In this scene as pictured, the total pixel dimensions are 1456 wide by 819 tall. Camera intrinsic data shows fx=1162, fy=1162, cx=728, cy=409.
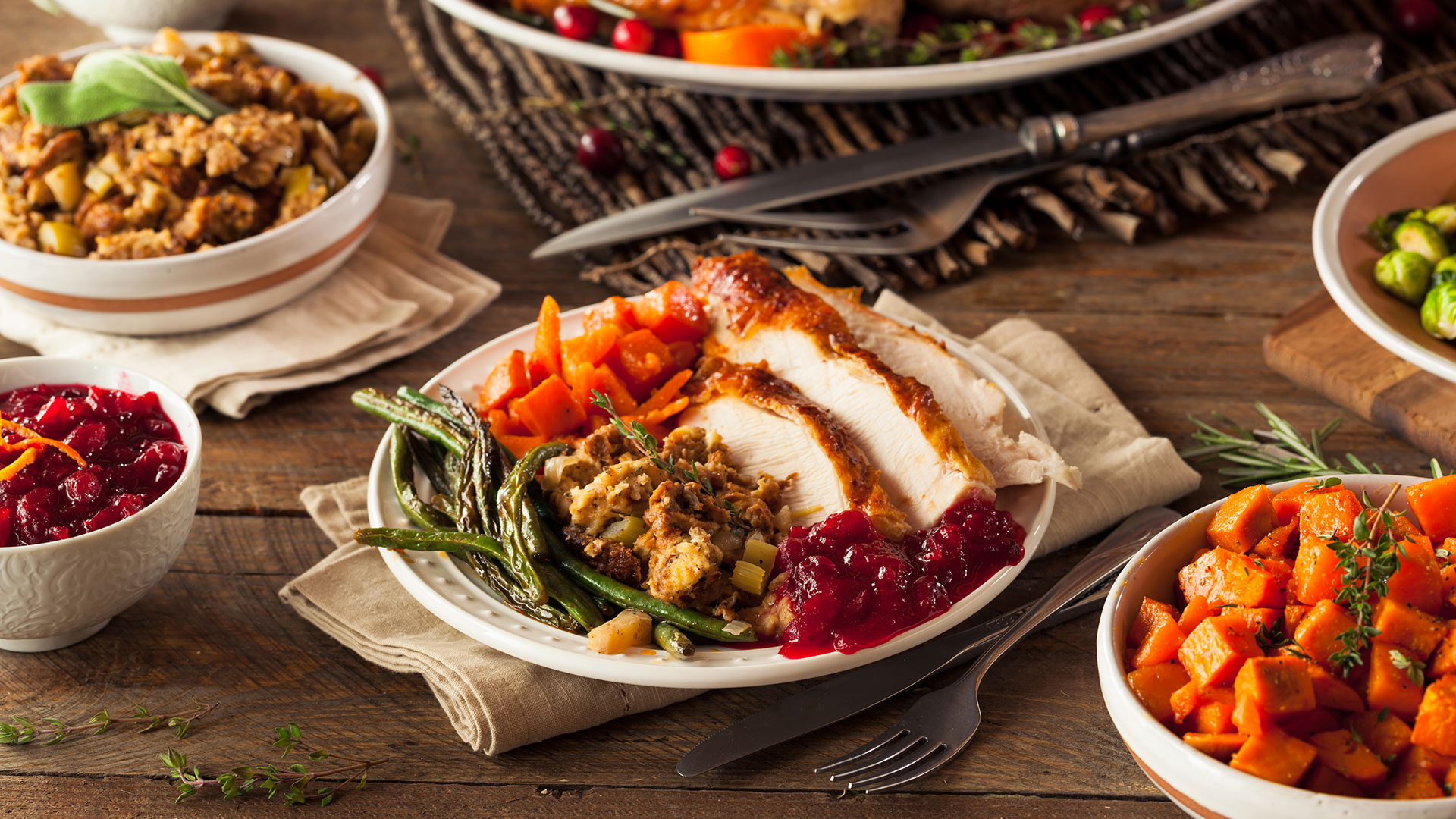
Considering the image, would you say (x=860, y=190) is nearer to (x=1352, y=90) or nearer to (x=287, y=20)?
(x=1352, y=90)

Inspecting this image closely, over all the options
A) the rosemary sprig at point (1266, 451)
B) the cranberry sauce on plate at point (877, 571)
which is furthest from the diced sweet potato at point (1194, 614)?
the rosemary sprig at point (1266, 451)

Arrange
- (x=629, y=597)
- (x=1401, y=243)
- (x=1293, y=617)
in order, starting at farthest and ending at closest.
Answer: (x=1401, y=243), (x=629, y=597), (x=1293, y=617)

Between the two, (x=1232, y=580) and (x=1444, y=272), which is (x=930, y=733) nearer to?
(x=1232, y=580)

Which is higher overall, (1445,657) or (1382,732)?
(1445,657)

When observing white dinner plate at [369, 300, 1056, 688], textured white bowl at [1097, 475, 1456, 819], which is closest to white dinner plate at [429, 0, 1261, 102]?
white dinner plate at [369, 300, 1056, 688]

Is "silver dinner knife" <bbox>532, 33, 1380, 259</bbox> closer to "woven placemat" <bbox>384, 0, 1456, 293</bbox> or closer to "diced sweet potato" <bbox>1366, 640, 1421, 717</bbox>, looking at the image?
"woven placemat" <bbox>384, 0, 1456, 293</bbox>

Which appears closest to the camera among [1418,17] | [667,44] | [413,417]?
[413,417]

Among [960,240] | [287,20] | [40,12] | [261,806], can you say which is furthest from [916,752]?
[40,12]

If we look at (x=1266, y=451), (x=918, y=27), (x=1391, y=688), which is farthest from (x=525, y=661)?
(x=918, y=27)
